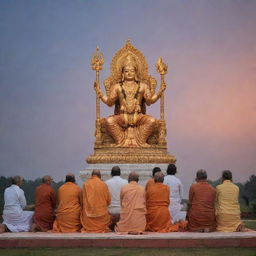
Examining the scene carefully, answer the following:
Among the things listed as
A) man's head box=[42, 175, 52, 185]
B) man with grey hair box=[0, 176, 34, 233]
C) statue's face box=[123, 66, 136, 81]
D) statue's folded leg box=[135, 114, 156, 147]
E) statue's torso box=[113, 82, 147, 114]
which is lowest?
man with grey hair box=[0, 176, 34, 233]

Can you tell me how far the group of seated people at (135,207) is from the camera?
1101 centimetres

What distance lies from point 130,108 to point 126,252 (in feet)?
25.6

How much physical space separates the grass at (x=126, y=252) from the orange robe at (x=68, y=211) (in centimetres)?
158

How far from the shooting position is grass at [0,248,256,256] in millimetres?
9180

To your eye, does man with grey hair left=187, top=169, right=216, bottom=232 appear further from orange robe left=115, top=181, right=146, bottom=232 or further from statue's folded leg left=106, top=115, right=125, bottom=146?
statue's folded leg left=106, top=115, right=125, bottom=146

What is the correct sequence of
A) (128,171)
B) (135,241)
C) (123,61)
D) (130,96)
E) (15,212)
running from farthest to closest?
(123,61), (130,96), (128,171), (15,212), (135,241)

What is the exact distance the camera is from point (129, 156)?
16188mm

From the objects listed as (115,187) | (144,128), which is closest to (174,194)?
(115,187)

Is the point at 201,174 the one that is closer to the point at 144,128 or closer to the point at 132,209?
the point at 132,209

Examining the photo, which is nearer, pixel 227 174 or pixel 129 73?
pixel 227 174

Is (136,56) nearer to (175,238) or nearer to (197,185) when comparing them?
(197,185)

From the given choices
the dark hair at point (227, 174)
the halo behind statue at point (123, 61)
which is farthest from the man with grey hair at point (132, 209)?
the halo behind statue at point (123, 61)

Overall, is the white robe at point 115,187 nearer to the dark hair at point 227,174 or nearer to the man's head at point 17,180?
the man's head at point 17,180

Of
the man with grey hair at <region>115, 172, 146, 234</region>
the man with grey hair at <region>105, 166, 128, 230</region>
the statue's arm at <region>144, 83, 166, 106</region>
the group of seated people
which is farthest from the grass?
the statue's arm at <region>144, 83, 166, 106</region>
